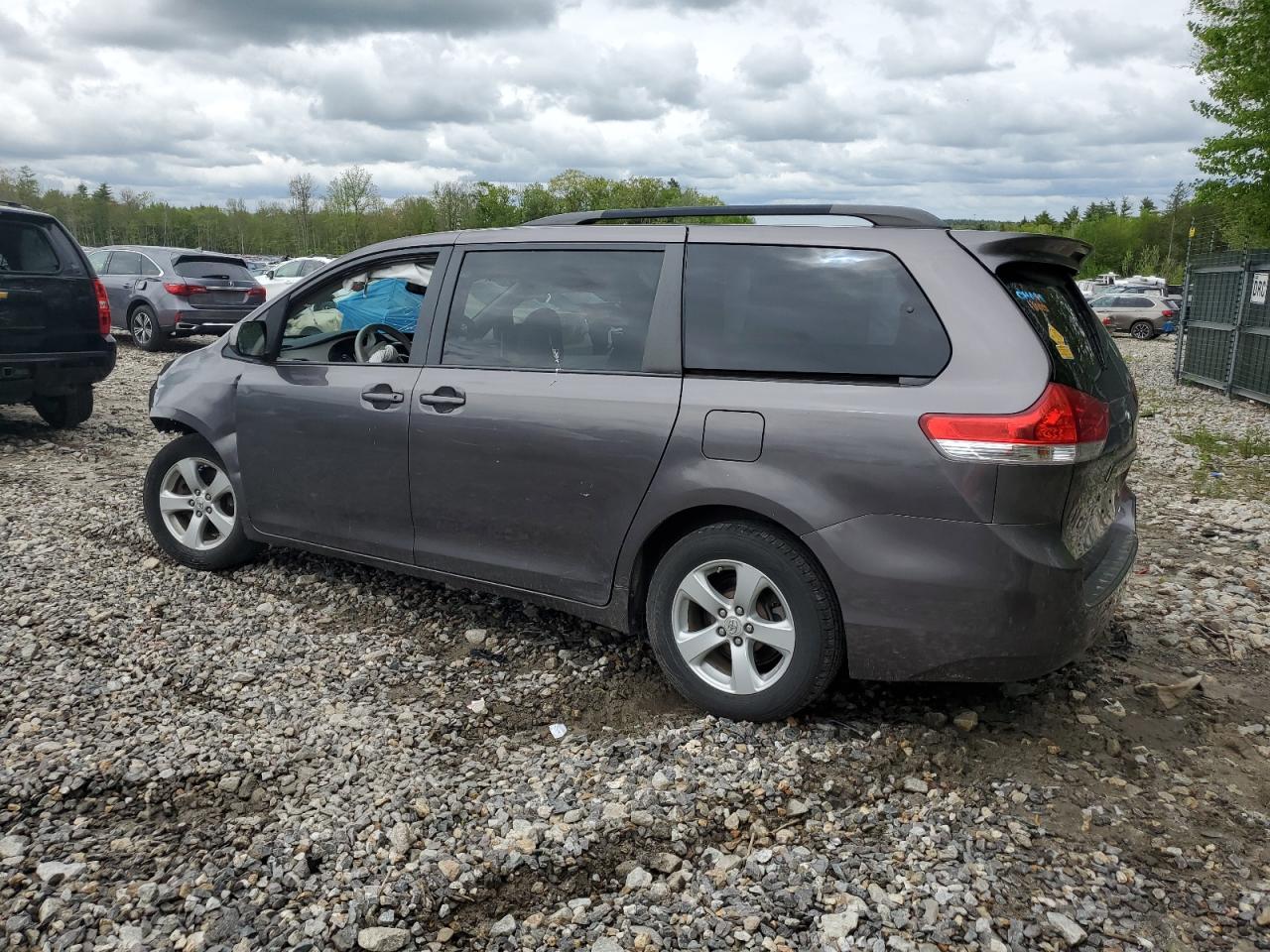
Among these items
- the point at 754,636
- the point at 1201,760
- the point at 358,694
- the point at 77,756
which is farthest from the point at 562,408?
the point at 1201,760

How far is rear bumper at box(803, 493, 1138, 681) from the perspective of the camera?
3.13 m

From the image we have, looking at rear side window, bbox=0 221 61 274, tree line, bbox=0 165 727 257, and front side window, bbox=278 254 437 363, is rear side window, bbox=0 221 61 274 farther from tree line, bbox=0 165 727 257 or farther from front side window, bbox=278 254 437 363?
tree line, bbox=0 165 727 257

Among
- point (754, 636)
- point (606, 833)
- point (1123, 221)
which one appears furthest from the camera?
point (1123, 221)

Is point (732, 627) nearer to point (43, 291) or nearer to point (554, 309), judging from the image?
point (554, 309)

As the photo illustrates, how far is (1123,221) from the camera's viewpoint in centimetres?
11850

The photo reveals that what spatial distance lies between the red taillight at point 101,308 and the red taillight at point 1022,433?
7.77 metres

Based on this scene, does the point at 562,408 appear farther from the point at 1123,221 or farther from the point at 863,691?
the point at 1123,221

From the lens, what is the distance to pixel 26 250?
8.24 m

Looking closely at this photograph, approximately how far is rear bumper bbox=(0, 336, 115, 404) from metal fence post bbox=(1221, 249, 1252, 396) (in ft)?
47.0

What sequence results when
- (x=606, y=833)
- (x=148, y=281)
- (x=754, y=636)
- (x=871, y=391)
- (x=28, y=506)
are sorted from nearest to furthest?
(x=606, y=833), (x=871, y=391), (x=754, y=636), (x=28, y=506), (x=148, y=281)

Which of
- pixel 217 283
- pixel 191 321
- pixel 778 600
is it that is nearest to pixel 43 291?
pixel 778 600

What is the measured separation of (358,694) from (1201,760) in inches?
122

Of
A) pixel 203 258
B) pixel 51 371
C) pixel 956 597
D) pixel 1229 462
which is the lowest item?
pixel 1229 462

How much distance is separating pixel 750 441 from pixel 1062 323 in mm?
1174
